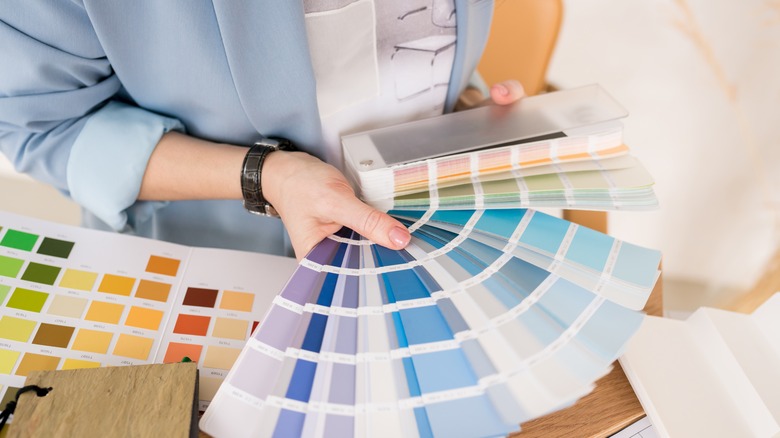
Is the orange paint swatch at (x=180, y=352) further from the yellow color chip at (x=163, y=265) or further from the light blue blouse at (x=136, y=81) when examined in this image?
the light blue blouse at (x=136, y=81)

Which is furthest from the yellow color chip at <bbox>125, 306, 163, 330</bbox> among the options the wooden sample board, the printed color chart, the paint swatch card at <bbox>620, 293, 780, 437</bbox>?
the paint swatch card at <bbox>620, 293, 780, 437</bbox>

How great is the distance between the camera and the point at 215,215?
36.6 inches

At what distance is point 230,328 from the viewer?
707 millimetres

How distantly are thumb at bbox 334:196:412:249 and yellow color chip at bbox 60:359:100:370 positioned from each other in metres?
0.31

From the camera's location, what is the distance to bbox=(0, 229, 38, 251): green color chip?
2.42ft

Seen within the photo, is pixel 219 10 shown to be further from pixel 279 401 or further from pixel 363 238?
pixel 279 401

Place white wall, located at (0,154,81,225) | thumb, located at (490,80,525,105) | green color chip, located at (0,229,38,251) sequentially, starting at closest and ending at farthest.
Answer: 1. green color chip, located at (0,229,38,251)
2. thumb, located at (490,80,525,105)
3. white wall, located at (0,154,81,225)

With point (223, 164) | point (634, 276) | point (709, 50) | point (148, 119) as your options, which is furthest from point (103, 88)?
point (709, 50)

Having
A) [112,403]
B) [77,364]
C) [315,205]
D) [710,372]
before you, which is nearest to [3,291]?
[77,364]

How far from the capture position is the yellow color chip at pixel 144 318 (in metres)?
0.69

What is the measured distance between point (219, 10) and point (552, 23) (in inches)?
28.8

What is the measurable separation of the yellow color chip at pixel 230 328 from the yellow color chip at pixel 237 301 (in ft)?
0.06

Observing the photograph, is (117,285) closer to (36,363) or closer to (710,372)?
(36,363)

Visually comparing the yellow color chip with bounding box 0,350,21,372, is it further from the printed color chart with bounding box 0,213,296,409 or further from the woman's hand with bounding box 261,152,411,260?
the woman's hand with bounding box 261,152,411,260
